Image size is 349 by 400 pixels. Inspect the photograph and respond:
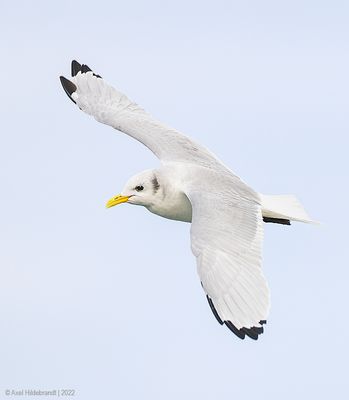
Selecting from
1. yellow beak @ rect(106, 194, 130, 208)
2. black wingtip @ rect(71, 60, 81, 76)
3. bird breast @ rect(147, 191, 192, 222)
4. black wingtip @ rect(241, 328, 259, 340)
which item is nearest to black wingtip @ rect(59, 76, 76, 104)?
black wingtip @ rect(71, 60, 81, 76)

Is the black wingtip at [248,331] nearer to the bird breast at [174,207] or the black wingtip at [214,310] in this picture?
the black wingtip at [214,310]

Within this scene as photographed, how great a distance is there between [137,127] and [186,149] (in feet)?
3.45

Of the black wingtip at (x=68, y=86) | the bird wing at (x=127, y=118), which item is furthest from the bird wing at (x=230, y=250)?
the black wingtip at (x=68, y=86)

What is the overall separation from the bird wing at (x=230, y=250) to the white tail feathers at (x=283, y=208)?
0.31 metres

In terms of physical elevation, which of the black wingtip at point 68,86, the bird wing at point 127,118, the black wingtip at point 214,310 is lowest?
the black wingtip at point 214,310

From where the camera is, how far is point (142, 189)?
14.4 m

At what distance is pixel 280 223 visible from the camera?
14.9m

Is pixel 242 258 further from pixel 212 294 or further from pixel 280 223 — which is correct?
pixel 280 223

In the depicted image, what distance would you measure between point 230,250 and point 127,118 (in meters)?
4.36

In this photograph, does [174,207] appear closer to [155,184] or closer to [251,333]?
[155,184]

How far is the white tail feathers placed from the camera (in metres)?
14.3

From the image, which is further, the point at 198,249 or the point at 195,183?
the point at 195,183

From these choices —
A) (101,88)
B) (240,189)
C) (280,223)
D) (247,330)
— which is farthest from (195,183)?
(101,88)

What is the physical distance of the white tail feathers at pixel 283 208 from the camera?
46.9 ft
